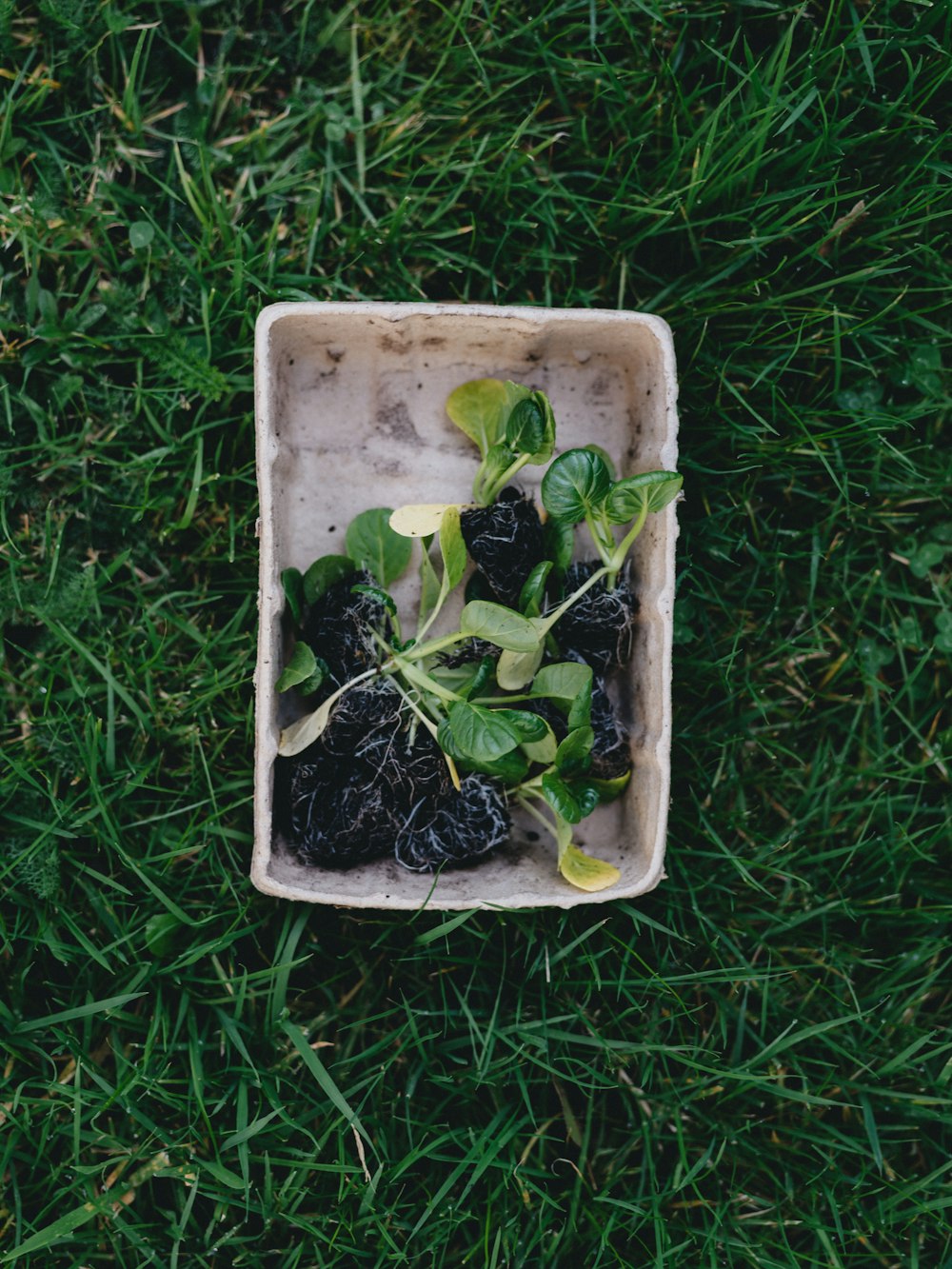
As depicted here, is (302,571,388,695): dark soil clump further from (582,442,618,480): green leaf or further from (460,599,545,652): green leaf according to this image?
(582,442,618,480): green leaf

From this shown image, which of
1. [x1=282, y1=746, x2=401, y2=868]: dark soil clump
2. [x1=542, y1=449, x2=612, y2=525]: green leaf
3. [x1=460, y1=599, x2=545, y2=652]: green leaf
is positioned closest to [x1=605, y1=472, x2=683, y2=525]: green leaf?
[x1=542, y1=449, x2=612, y2=525]: green leaf

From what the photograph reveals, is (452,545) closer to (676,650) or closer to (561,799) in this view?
(561,799)

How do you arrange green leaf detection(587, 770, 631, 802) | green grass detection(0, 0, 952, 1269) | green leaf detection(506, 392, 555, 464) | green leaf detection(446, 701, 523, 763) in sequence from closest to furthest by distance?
1. green leaf detection(446, 701, 523, 763)
2. green leaf detection(506, 392, 555, 464)
3. green leaf detection(587, 770, 631, 802)
4. green grass detection(0, 0, 952, 1269)

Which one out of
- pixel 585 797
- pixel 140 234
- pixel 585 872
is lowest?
pixel 585 872

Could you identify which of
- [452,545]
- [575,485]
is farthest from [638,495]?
[452,545]

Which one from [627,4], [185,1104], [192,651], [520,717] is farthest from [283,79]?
[185,1104]
